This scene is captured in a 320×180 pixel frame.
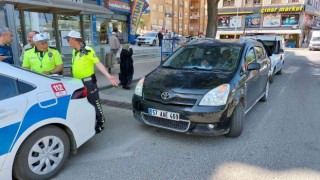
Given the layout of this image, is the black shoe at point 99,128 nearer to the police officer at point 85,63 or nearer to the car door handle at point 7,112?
the police officer at point 85,63

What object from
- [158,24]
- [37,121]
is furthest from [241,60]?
[158,24]

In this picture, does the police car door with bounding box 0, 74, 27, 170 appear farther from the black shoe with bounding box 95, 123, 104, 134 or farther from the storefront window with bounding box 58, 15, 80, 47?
the storefront window with bounding box 58, 15, 80, 47

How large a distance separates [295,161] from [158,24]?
161 feet

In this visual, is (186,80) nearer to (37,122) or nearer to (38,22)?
(37,122)

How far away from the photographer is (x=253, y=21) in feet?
142

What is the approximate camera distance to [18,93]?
2.61m

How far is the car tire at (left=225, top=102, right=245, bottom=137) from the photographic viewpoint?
3.90m

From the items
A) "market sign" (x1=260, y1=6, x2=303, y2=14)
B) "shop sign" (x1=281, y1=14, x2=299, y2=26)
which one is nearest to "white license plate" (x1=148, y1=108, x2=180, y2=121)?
"market sign" (x1=260, y1=6, x2=303, y2=14)

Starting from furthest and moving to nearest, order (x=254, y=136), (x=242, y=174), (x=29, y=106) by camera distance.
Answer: (x=254, y=136) → (x=242, y=174) → (x=29, y=106)

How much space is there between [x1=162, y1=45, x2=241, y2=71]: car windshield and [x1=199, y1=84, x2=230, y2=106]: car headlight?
2.57 feet

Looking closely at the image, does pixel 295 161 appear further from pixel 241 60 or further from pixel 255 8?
pixel 255 8

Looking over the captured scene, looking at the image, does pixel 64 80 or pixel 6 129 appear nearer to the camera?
pixel 6 129

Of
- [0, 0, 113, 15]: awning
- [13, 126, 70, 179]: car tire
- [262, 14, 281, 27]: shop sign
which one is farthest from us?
[262, 14, 281, 27]: shop sign

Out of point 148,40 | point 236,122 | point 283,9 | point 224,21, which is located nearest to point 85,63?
point 236,122
